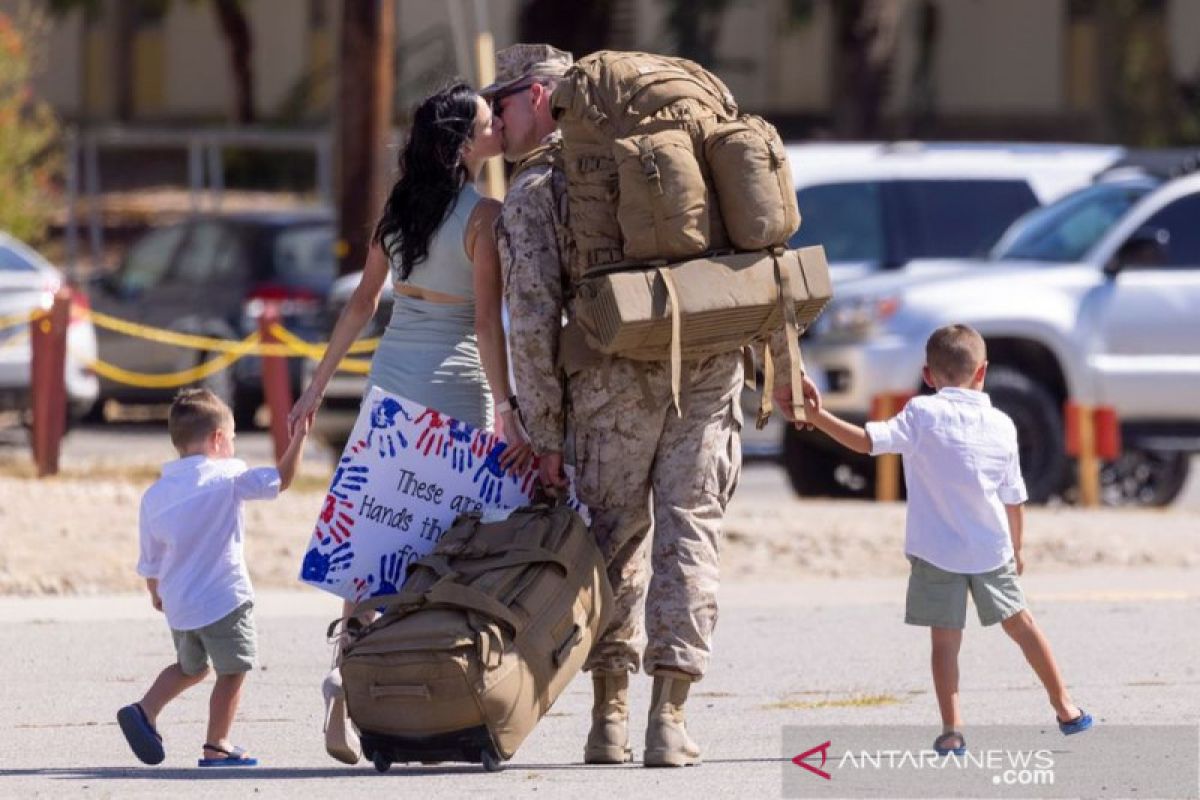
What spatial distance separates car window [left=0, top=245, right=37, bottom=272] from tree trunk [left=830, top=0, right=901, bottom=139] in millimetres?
10923

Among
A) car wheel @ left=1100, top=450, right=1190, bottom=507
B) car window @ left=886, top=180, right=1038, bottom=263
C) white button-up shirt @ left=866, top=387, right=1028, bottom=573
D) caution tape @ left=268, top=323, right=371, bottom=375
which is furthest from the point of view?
car window @ left=886, top=180, right=1038, bottom=263

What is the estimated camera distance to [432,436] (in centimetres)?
663

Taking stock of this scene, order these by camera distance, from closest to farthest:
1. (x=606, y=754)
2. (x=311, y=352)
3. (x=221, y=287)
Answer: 1. (x=606, y=754)
2. (x=311, y=352)
3. (x=221, y=287)

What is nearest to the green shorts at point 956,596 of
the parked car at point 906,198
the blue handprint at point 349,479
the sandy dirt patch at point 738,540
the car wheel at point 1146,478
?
the blue handprint at point 349,479

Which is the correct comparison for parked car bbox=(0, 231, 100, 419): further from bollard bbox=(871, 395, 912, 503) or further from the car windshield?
the car windshield

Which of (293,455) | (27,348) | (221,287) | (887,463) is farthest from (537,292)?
(221,287)

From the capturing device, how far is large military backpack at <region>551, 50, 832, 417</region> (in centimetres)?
626

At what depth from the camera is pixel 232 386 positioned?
60.5ft

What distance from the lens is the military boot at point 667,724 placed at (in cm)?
655

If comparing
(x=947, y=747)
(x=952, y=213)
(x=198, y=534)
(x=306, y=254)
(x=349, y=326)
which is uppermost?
(x=349, y=326)

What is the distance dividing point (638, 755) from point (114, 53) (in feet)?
117

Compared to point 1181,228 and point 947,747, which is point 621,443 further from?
point 1181,228

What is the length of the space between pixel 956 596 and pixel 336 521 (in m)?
1.63

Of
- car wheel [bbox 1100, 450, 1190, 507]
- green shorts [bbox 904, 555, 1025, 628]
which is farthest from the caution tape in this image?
green shorts [bbox 904, 555, 1025, 628]
